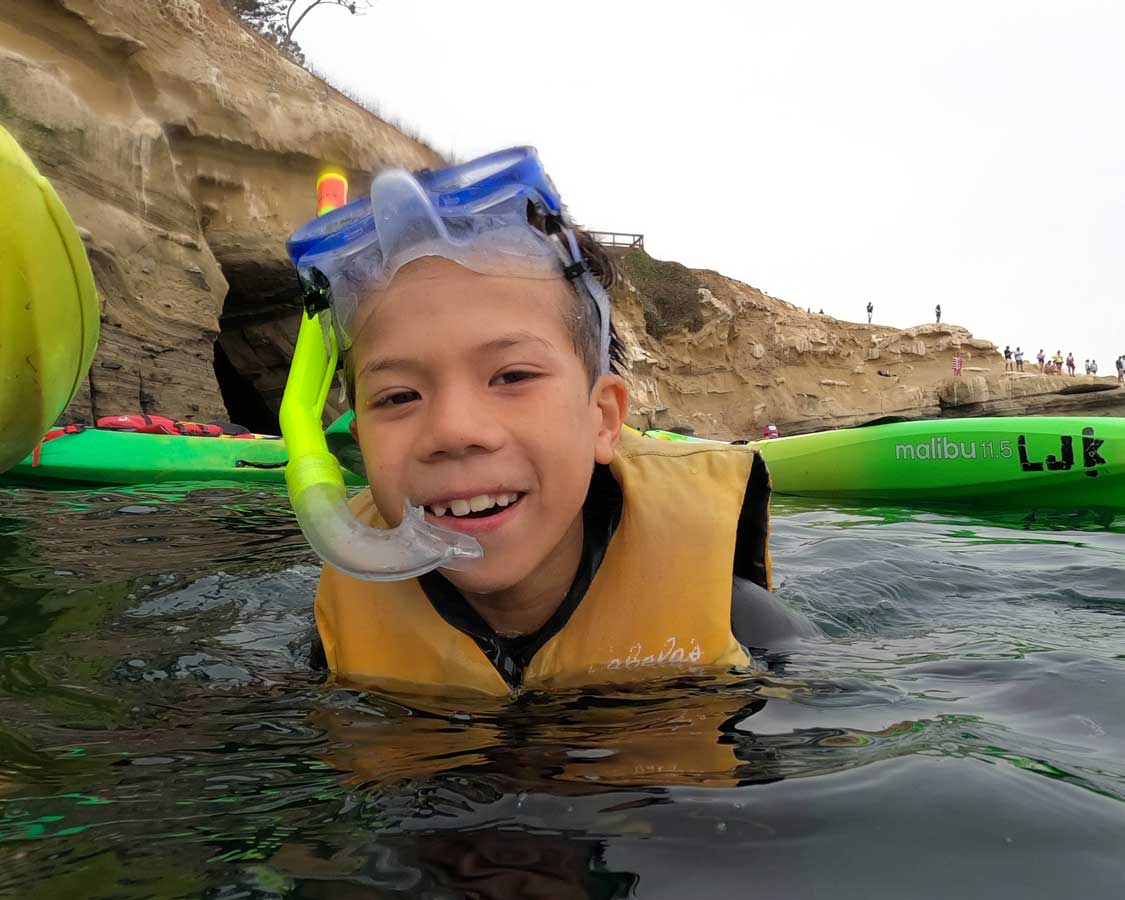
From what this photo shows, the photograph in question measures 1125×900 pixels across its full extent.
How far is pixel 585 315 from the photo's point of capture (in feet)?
5.72

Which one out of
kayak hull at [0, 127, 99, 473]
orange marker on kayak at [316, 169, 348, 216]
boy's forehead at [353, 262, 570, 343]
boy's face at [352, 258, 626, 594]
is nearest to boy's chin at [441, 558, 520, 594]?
boy's face at [352, 258, 626, 594]

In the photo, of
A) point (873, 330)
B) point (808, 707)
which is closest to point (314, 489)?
point (808, 707)

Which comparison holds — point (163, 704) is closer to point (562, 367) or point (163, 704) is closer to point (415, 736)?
point (415, 736)

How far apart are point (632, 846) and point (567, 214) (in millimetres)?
1306

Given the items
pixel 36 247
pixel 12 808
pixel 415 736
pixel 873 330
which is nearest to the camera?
pixel 12 808

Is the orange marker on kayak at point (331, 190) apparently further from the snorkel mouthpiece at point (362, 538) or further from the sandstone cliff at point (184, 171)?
the sandstone cliff at point (184, 171)

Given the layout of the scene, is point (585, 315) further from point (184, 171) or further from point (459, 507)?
point (184, 171)

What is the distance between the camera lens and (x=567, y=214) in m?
1.79

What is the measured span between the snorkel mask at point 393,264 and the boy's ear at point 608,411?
5cm

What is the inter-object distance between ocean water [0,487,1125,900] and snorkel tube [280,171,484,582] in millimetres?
266

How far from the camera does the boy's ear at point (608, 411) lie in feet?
5.89

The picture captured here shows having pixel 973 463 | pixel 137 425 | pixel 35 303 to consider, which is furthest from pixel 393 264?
pixel 137 425

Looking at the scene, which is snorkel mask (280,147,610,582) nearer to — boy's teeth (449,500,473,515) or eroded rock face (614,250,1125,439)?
boy's teeth (449,500,473,515)

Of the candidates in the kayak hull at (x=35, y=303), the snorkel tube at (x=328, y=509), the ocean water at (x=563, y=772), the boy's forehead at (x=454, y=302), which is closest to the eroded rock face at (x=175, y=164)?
the kayak hull at (x=35, y=303)
